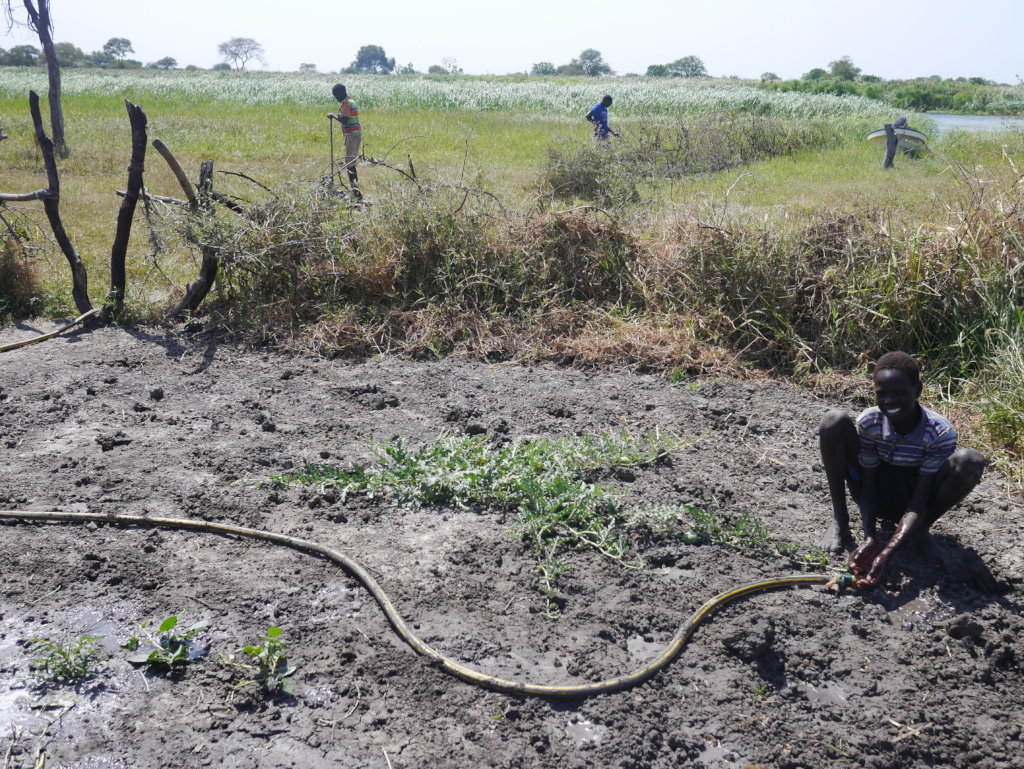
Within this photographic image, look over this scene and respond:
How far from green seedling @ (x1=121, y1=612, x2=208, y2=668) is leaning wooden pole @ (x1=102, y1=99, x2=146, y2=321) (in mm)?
4414

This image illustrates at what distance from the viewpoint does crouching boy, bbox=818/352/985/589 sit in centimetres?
312

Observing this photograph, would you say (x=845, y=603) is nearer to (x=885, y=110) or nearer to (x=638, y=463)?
(x=638, y=463)

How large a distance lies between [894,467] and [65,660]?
10.9 feet

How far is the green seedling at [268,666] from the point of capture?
2797 millimetres

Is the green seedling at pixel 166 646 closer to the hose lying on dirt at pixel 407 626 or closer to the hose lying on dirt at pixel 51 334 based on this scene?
the hose lying on dirt at pixel 407 626

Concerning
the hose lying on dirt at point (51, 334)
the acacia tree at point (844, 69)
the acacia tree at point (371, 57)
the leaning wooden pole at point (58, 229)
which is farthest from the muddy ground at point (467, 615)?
Answer: the acacia tree at point (371, 57)

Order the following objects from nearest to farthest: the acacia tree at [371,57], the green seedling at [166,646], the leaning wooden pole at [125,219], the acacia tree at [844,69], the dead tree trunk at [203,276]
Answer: the green seedling at [166,646] < the leaning wooden pole at [125,219] < the dead tree trunk at [203,276] < the acacia tree at [844,69] < the acacia tree at [371,57]

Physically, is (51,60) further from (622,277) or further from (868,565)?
(868,565)

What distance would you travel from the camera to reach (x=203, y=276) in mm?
6695

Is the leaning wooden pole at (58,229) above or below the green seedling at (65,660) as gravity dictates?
above

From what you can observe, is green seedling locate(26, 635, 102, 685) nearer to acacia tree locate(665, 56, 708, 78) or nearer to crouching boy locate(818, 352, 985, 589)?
crouching boy locate(818, 352, 985, 589)

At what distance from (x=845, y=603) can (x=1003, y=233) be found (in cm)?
368

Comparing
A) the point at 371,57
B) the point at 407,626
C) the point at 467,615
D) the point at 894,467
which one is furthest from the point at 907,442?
the point at 371,57

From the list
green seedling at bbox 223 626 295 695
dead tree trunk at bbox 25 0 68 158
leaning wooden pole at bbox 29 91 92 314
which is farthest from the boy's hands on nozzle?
dead tree trunk at bbox 25 0 68 158
